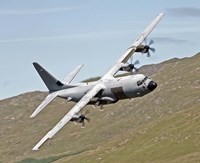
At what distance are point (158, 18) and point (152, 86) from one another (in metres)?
34.8

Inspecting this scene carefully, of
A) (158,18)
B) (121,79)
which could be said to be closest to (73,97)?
(121,79)

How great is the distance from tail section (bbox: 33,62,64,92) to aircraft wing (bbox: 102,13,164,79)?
35.2 feet

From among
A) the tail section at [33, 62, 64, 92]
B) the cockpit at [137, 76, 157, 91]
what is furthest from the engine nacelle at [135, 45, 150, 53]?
the cockpit at [137, 76, 157, 91]

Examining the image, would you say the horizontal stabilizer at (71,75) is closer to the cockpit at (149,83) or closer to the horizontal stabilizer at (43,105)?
the horizontal stabilizer at (43,105)

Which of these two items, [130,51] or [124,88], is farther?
[130,51]

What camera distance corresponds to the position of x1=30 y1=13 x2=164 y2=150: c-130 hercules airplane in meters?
91.6

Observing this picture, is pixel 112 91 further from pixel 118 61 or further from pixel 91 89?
pixel 118 61

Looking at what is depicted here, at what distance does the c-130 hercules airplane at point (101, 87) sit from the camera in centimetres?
9158

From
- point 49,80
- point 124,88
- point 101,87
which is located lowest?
point 49,80

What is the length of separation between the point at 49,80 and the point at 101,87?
740 inches

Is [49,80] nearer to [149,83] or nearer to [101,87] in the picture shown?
[101,87]

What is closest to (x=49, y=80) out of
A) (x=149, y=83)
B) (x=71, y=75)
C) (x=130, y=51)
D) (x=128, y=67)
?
(x=71, y=75)

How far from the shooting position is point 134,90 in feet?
303

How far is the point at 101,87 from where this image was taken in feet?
316
